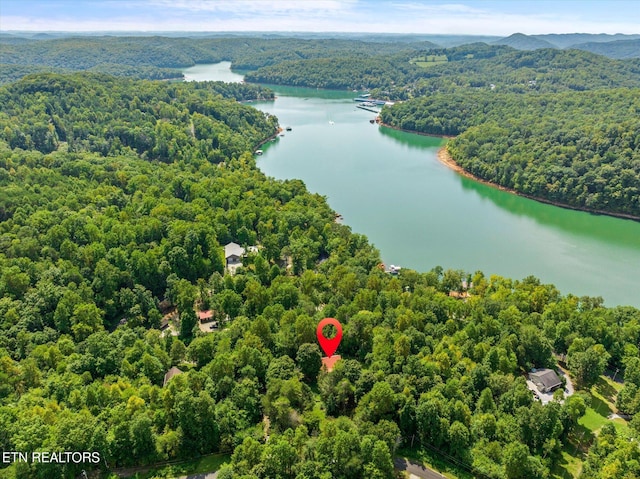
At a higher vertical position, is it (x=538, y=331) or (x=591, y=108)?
(x=591, y=108)

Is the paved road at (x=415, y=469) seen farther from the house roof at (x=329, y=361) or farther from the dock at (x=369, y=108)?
the dock at (x=369, y=108)

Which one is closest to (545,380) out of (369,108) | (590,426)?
(590,426)

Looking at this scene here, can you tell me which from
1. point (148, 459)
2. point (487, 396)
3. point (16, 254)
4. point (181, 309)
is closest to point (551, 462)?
point (487, 396)

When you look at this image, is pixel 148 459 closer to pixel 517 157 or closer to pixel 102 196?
pixel 102 196

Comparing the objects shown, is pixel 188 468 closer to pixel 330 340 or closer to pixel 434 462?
pixel 330 340

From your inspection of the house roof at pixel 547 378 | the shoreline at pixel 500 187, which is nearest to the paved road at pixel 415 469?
the house roof at pixel 547 378
